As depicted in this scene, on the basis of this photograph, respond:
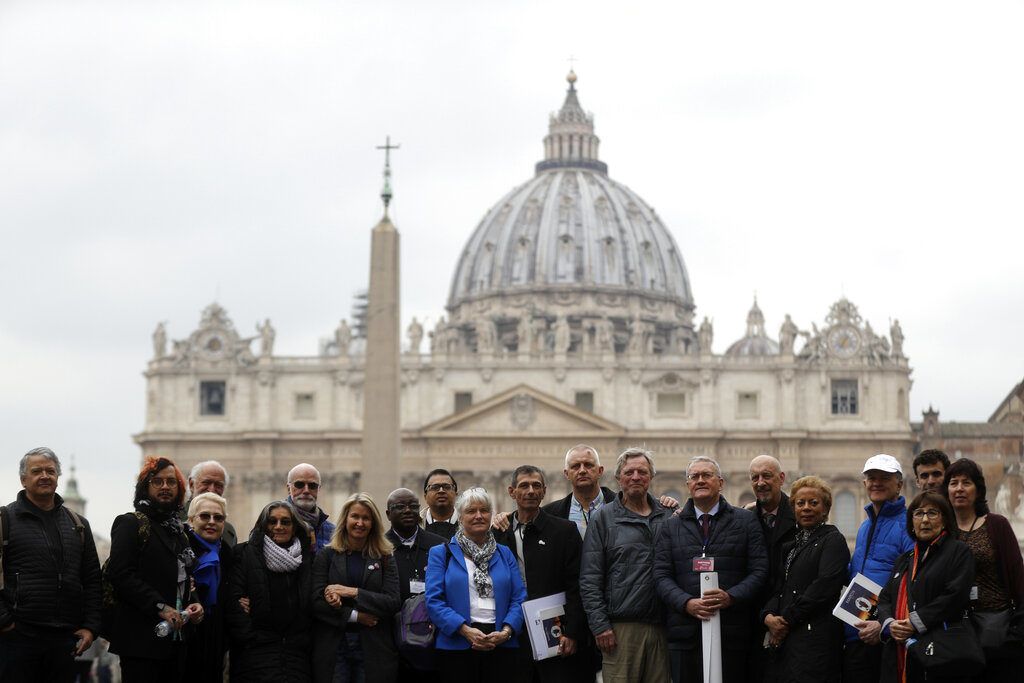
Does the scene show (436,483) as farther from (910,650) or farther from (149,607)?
(910,650)

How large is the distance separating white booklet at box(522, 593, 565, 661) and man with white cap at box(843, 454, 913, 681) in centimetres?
216

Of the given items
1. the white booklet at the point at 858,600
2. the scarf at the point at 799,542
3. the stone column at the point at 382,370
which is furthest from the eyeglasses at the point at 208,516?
the stone column at the point at 382,370

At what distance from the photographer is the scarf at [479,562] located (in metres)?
14.3


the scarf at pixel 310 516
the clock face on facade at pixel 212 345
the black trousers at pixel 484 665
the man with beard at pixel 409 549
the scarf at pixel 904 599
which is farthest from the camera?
the clock face on facade at pixel 212 345

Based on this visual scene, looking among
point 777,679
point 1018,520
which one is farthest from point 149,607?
point 1018,520

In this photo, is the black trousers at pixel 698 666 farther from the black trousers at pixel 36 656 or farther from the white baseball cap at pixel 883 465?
the black trousers at pixel 36 656

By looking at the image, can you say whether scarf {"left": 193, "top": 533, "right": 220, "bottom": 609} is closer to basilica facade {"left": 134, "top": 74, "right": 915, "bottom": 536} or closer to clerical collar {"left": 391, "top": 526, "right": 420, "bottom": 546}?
clerical collar {"left": 391, "top": 526, "right": 420, "bottom": 546}

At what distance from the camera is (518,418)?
7769 cm

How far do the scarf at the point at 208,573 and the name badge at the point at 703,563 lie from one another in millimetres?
3568

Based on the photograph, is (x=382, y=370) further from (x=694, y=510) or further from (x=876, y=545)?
(x=876, y=545)

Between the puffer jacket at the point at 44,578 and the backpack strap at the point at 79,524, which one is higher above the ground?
the backpack strap at the point at 79,524

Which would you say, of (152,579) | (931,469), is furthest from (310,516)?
(931,469)

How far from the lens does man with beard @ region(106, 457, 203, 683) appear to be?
46.6ft

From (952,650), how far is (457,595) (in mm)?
3548
